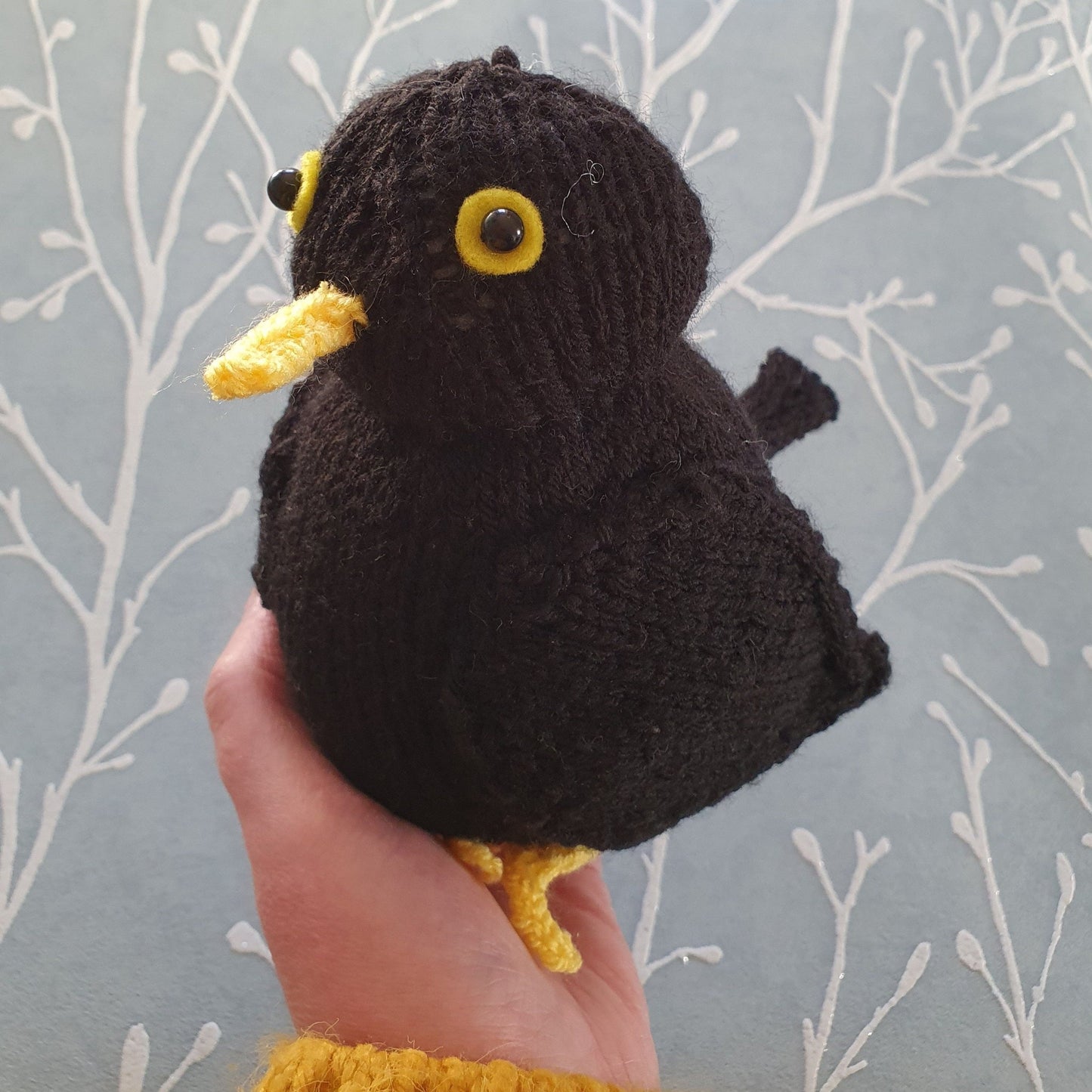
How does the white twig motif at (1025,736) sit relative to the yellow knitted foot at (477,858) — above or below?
below

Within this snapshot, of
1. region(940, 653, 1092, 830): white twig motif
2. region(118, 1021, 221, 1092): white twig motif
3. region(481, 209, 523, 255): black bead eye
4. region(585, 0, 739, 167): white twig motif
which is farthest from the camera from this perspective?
region(585, 0, 739, 167): white twig motif

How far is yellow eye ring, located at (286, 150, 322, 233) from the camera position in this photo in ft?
1.46

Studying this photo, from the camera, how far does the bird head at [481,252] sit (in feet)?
1.33

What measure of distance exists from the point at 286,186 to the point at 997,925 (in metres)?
0.91

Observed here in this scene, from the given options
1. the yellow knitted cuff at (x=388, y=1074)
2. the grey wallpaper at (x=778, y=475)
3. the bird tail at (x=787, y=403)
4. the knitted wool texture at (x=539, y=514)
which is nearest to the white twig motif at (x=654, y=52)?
the grey wallpaper at (x=778, y=475)

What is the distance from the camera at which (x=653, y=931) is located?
37.5 inches

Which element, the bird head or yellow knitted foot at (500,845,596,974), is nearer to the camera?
the bird head

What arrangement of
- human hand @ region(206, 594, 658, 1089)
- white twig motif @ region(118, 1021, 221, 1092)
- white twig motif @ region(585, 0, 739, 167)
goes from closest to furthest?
human hand @ region(206, 594, 658, 1089)
white twig motif @ region(118, 1021, 221, 1092)
white twig motif @ region(585, 0, 739, 167)

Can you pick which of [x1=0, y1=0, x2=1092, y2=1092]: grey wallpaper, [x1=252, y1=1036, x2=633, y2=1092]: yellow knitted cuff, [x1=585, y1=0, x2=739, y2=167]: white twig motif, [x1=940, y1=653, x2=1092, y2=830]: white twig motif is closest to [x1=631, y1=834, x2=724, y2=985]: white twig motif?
[x1=0, y1=0, x2=1092, y2=1092]: grey wallpaper

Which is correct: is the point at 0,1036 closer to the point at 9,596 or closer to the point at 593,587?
the point at 9,596

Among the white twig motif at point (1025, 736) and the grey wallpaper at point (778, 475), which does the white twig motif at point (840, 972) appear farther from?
the white twig motif at point (1025, 736)

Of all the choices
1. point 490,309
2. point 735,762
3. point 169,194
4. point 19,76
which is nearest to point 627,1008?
point 735,762

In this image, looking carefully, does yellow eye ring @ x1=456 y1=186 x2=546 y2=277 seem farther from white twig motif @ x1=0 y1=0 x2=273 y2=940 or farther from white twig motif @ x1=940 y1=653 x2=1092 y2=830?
white twig motif @ x1=940 y1=653 x2=1092 y2=830

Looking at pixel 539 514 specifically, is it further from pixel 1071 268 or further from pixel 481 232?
pixel 1071 268
